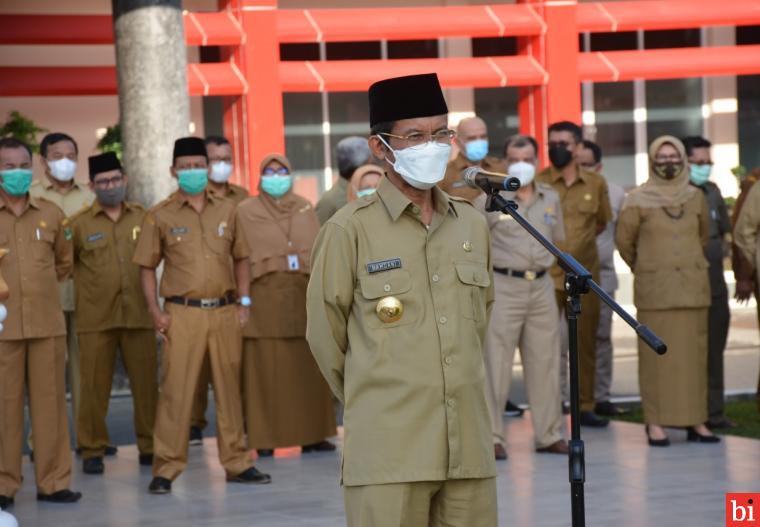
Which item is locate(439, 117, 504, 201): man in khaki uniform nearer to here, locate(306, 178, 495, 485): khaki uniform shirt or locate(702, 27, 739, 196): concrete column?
locate(306, 178, 495, 485): khaki uniform shirt

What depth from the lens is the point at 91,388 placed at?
8.83 m

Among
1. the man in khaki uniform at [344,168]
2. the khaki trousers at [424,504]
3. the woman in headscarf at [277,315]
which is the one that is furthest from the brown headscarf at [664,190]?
the khaki trousers at [424,504]

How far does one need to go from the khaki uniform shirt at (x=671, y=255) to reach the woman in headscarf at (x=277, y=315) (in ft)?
6.76

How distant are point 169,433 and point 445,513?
12.6 feet

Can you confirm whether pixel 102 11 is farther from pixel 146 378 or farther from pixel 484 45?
pixel 146 378

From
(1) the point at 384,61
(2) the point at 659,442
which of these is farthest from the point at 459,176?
(1) the point at 384,61

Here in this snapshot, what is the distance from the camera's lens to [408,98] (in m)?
4.37

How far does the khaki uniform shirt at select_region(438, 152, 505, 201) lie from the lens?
9.37 m

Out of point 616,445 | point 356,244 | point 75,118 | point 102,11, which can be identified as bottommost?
point 616,445

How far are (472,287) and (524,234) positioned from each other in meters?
4.06

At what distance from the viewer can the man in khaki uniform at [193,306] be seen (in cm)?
792

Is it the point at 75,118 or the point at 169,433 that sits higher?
the point at 75,118

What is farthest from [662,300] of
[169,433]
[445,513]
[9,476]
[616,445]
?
[445,513]

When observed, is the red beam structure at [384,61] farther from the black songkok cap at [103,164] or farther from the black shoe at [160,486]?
the black shoe at [160,486]
